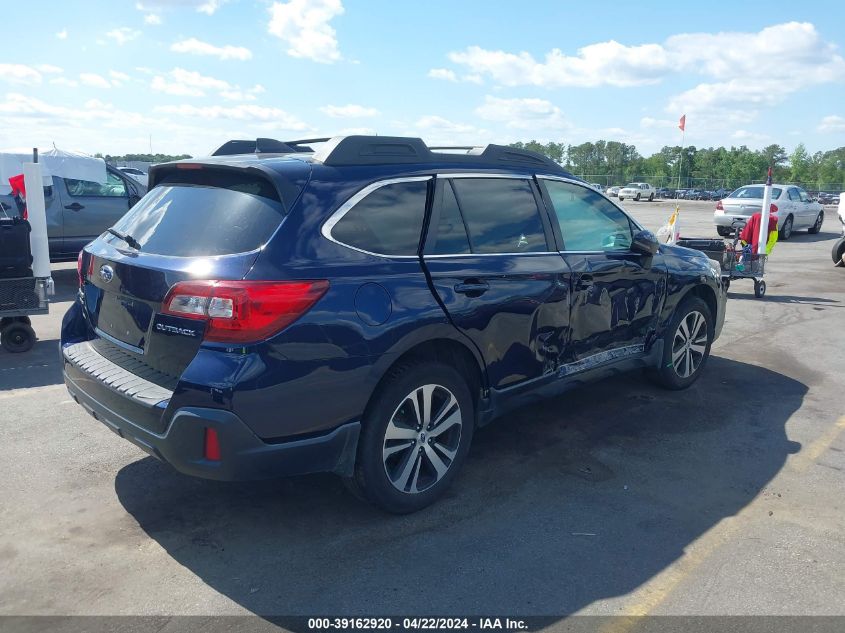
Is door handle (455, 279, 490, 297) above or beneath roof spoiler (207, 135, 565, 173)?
beneath

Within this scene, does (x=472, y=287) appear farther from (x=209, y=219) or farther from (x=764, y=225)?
(x=764, y=225)

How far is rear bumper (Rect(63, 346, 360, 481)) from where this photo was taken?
302cm

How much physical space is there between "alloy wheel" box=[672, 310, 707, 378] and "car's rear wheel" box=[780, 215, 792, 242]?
58.4ft

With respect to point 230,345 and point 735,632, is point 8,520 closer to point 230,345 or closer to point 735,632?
point 230,345

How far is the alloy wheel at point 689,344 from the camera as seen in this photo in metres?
5.70

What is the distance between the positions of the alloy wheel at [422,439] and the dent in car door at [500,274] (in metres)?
0.37

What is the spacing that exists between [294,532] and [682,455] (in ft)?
8.39

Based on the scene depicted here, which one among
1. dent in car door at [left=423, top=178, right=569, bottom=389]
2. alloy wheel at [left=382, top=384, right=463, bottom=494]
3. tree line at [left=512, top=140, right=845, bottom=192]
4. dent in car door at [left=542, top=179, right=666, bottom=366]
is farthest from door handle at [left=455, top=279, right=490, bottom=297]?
tree line at [left=512, top=140, right=845, bottom=192]

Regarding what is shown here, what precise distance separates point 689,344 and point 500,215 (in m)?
2.51

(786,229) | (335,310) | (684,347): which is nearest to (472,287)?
(335,310)

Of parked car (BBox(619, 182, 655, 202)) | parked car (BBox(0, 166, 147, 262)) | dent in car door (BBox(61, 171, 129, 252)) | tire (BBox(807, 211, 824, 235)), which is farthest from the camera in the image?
parked car (BBox(619, 182, 655, 202))

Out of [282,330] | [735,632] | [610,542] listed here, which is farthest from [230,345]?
[735,632]

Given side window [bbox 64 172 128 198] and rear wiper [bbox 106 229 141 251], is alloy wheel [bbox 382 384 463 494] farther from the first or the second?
side window [bbox 64 172 128 198]

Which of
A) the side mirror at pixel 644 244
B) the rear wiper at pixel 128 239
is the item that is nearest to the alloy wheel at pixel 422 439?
the rear wiper at pixel 128 239
